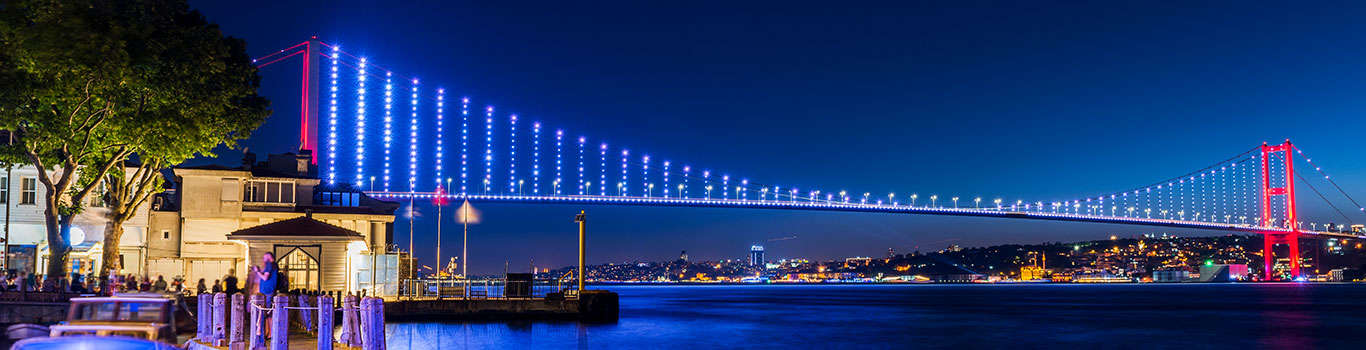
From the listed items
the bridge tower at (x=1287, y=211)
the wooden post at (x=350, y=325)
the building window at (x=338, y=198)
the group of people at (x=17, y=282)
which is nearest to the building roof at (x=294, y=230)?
the group of people at (x=17, y=282)

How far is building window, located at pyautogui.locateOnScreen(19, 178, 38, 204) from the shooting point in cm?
3866

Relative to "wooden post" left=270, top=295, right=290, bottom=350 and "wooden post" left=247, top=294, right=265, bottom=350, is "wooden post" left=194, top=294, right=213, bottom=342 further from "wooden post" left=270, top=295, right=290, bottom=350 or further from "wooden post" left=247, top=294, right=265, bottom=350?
"wooden post" left=270, top=295, right=290, bottom=350

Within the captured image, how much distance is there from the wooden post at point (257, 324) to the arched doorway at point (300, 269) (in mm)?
16717

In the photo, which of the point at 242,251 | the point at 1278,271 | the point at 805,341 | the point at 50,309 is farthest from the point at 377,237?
the point at 1278,271

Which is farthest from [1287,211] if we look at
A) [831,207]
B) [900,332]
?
[900,332]

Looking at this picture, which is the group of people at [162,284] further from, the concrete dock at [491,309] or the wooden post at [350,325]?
the concrete dock at [491,309]

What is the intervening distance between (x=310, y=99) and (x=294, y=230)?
94.8ft

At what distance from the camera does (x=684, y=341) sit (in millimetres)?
37375

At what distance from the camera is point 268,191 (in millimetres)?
40500

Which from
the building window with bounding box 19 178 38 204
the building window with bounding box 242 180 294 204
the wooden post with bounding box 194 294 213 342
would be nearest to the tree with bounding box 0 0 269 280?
the building window with bounding box 242 180 294 204

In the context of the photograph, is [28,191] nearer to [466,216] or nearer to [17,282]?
[17,282]

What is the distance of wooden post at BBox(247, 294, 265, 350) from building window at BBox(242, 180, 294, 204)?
75.5 ft

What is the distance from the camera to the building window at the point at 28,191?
1522 inches

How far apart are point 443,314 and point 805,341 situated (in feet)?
40.3
